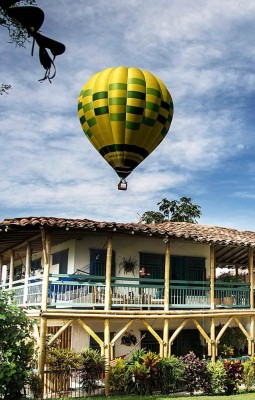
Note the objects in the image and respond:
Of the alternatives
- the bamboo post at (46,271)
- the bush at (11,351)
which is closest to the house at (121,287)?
the bamboo post at (46,271)

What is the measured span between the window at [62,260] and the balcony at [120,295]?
4.29 feet

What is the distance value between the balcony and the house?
0.04 meters

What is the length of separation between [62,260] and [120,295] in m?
3.69

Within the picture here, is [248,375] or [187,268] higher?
[187,268]

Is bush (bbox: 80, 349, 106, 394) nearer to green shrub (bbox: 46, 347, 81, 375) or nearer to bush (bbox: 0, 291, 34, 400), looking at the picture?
green shrub (bbox: 46, 347, 81, 375)

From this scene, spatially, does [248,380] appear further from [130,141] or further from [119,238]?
[130,141]

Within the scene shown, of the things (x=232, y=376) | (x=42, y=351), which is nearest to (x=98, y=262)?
(x=42, y=351)

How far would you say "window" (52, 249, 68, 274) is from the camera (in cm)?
1877

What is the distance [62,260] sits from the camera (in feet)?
63.0

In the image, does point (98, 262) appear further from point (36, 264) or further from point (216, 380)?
point (216, 380)

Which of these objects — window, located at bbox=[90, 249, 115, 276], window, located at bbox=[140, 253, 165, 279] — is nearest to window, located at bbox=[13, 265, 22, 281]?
window, located at bbox=[90, 249, 115, 276]

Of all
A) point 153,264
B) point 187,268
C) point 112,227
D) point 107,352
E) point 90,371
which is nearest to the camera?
point 90,371

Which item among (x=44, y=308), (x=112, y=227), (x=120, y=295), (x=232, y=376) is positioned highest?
(x=112, y=227)

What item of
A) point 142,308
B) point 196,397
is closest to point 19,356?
point 196,397
